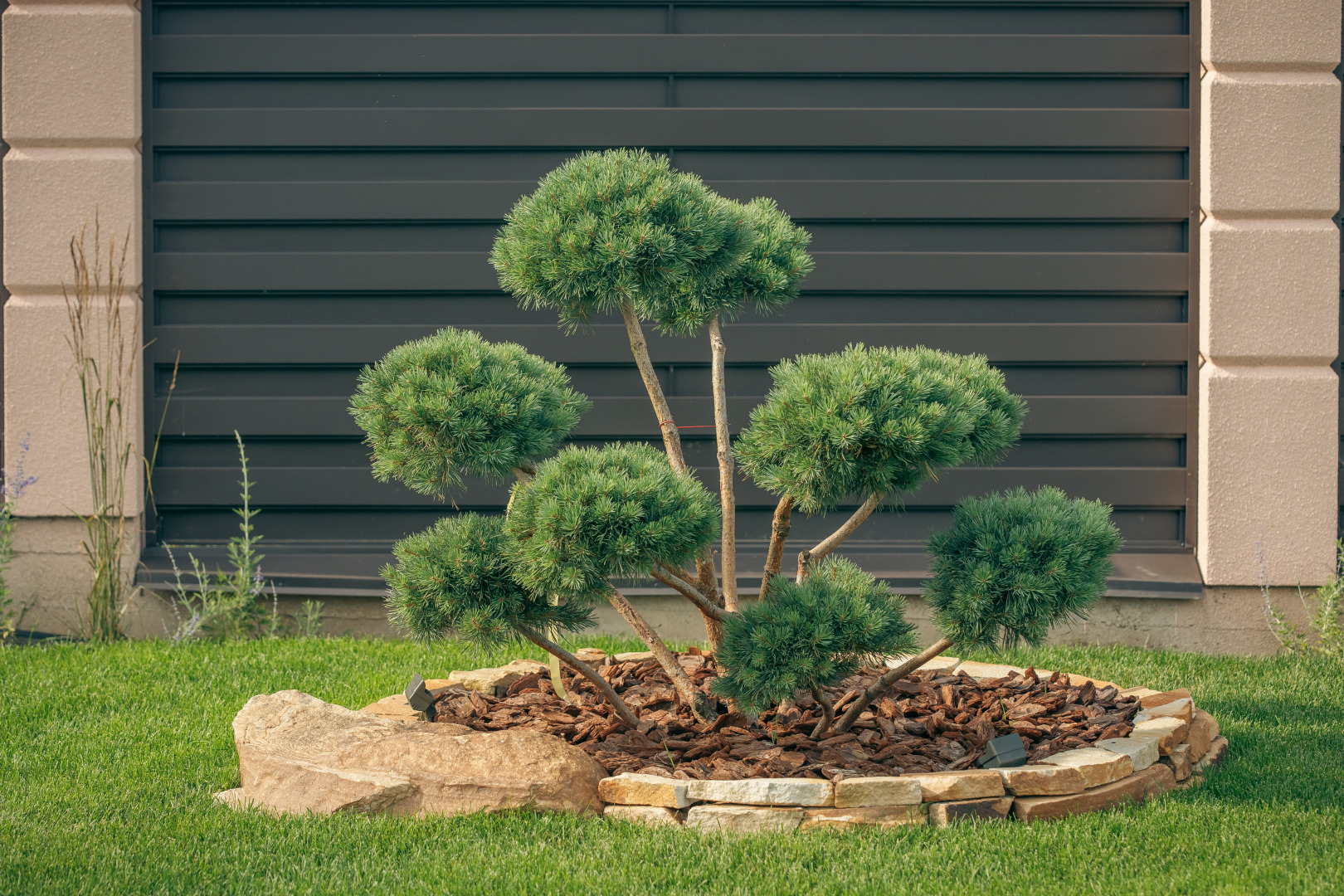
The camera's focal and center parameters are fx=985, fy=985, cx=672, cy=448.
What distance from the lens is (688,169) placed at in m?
4.94

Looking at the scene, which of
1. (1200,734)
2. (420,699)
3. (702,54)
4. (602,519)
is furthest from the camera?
(702,54)

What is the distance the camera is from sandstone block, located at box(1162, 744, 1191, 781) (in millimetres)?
2990

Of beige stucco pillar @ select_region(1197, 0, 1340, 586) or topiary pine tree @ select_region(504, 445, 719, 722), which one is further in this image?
beige stucco pillar @ select_region(1197, 0, 1340, 586)

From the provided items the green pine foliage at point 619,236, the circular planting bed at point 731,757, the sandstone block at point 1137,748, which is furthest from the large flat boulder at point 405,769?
the sandstone block at point 1137,748

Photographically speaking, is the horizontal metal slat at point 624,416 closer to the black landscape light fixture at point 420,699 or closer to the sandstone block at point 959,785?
the black landscape light fixture at point 420,699

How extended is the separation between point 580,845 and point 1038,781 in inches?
49.4

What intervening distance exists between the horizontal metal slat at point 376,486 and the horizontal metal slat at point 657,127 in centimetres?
163

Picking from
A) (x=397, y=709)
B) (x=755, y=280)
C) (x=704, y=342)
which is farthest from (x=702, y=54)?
(x=397, y=709)

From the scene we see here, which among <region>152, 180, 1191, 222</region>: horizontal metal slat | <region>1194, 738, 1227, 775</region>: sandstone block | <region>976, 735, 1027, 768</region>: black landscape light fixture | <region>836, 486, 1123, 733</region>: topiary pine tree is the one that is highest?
<region>152, 180, 1191, 222</region>: horizontal metal slat

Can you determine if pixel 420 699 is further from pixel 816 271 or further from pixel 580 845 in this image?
pixel 816 271

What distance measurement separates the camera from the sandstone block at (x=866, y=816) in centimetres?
261

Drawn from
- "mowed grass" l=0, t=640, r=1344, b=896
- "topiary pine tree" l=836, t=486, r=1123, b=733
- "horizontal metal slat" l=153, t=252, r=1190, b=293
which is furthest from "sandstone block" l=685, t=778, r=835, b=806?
"horizontal metal slat" l=153, t=252, r=1190, b=293

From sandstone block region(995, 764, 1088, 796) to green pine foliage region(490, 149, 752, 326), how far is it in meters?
1.61

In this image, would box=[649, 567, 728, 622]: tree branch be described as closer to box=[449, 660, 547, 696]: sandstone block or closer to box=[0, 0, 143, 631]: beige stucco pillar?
box=[449, 660, 547, 696]: sandstone block
